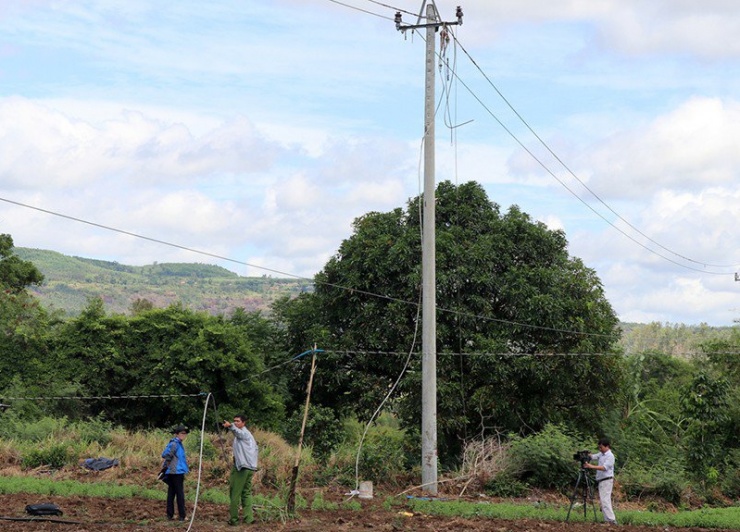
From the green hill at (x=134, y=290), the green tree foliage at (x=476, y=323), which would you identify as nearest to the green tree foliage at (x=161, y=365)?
the green tree foliage at (x=476, y=323)

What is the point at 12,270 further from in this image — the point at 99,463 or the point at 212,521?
the point at 212,521

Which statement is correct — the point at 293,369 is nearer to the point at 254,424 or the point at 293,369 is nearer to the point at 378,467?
the point at 254,424

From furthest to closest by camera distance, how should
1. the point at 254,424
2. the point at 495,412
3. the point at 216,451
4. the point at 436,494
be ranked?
the point at 254,424, the point at 495,412, the point at 216,451, the point at 436,494

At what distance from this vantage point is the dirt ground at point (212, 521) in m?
15.6

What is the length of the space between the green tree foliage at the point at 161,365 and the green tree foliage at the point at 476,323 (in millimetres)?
4130

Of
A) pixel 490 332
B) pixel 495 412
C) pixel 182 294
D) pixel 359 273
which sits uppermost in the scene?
pixel 182 294

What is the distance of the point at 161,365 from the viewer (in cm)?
3553

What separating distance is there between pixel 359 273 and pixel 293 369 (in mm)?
6943

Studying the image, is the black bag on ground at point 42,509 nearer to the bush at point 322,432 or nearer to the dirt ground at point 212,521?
the dirt ground at point 212,521

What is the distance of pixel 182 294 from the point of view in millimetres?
174625

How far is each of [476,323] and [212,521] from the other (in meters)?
15.8

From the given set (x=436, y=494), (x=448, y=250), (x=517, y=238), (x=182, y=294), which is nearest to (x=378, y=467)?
(x=436, y=494)

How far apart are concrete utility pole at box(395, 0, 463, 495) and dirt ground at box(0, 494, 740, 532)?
11.9 ft

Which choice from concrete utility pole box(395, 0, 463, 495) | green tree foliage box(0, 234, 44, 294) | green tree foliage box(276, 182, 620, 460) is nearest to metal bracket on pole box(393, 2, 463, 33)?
concrete utility pole box(395, 0, 463, 495)
